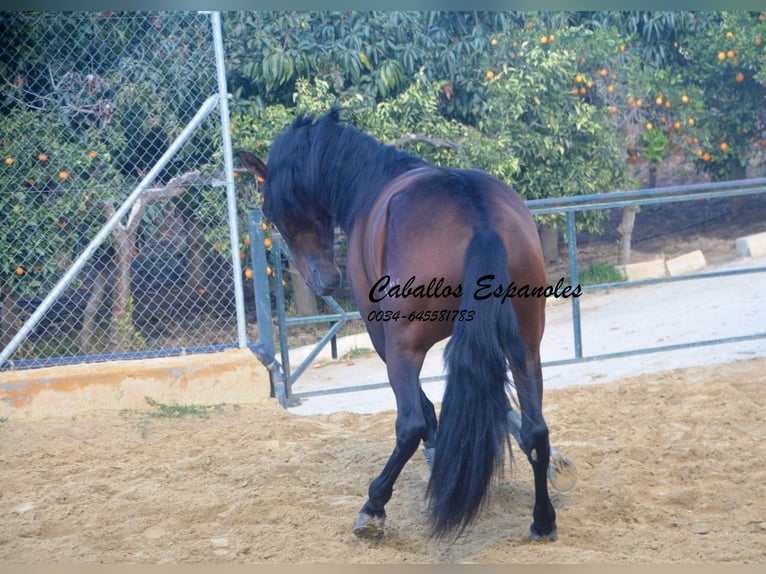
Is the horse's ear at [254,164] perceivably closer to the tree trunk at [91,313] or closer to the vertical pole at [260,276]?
the vertical pole at [260,276]

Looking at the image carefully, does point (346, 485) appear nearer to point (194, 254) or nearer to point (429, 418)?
point (429, 418)

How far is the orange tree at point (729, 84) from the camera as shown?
921cm

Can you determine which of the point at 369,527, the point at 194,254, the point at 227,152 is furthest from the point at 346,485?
the point at 194,254

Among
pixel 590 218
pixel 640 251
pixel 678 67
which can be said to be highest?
pixel 678 67

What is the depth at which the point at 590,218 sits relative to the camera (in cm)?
891

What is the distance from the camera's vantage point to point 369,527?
125 inches

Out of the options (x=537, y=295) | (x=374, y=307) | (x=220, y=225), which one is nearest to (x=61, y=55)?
(x=220, y=225)

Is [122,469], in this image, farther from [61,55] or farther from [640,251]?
[640,251]

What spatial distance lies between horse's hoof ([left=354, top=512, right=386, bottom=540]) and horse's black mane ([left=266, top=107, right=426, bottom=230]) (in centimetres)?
127

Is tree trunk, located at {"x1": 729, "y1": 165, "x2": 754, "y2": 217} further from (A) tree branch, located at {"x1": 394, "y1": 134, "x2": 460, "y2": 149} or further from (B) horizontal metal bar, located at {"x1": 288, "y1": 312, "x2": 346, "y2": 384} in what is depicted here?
(B) horizontal metal bar, located at {"x1": 288, "y1": 312, "x2": 346, "y2": 384}

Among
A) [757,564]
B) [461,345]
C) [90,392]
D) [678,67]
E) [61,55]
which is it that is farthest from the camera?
[678,67]

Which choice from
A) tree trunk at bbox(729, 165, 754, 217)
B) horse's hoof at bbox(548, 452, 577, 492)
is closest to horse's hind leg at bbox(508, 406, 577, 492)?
horse's hoof at bbox(548, 452, 577, 492)

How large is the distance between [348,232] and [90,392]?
249 cm

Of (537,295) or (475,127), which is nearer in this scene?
(537,295)
